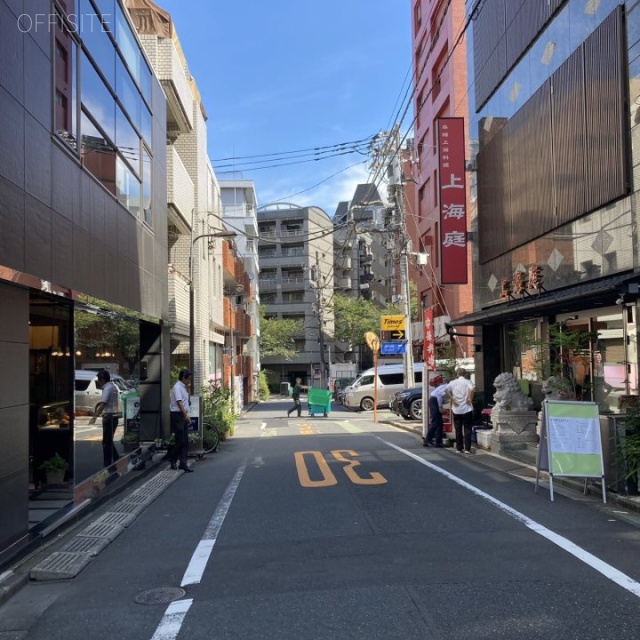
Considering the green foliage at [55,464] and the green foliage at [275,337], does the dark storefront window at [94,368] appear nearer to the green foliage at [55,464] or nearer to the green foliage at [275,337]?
the green foliage at [55,464]

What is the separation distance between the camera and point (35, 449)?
8.38 metres

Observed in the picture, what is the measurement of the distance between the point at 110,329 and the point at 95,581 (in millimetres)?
5828

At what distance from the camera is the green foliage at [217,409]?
1512 cm

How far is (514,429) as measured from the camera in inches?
462

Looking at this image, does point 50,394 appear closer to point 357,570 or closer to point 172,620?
point 172,620

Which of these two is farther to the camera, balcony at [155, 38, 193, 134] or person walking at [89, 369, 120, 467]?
balcony at [155, 38, 193, 134]

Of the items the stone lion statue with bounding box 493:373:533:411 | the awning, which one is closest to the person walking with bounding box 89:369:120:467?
the stone lion statue with bounding box 493:373:533:411

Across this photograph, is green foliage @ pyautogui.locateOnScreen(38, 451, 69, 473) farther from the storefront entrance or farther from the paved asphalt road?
the paved asphalt road

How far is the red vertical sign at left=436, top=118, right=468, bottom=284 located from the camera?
16203mm

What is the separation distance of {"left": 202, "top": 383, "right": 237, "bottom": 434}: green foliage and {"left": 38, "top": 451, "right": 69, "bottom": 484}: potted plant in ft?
19.7

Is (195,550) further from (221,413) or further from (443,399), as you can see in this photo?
(221,413)

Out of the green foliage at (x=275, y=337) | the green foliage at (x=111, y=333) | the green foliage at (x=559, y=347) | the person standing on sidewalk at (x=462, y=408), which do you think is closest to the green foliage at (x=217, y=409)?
the green foliage at (x=111, y=333)

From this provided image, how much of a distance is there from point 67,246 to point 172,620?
491 cm

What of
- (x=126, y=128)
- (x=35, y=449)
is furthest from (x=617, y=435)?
(x=126, y=128)
